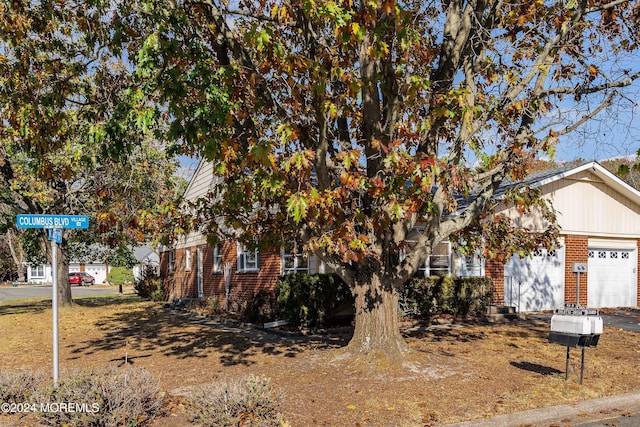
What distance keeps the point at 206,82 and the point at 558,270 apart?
Answer: 14.5 meters

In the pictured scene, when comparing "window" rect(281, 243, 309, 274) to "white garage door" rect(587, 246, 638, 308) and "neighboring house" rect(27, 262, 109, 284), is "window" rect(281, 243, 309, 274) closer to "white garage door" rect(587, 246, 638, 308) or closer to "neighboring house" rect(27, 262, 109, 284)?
"white garage door" rect(587, 246, 638, 308)

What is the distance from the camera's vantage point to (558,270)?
1778cm

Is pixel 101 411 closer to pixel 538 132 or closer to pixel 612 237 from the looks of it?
pixel 538 132

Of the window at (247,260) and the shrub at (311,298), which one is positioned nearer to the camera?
the shrub at (311,298)

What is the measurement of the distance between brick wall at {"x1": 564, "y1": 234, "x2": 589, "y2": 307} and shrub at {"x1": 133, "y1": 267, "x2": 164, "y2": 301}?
Result: 1894cm

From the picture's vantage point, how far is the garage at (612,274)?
60.8ft

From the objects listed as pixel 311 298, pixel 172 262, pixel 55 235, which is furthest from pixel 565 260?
pixel 172 262

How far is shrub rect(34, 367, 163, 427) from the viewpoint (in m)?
5.29

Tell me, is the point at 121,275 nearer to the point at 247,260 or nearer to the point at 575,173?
the point at 247,260

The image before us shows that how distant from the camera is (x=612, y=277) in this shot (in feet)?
62.2

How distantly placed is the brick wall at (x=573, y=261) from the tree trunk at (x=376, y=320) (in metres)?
11.2

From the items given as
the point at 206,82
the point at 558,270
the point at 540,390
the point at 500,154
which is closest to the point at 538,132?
the point at 500,154

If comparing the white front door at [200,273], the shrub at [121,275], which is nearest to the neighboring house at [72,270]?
the shrub at [121,275]

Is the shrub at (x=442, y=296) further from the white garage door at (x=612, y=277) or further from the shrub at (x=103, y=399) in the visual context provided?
the shrub at (x=103, y=399)
